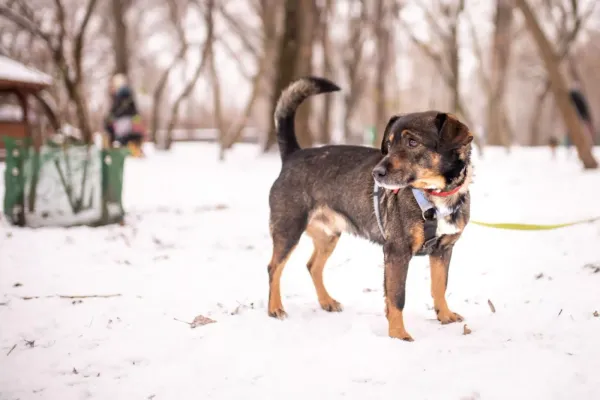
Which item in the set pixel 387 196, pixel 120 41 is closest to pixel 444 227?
pixel 387 196

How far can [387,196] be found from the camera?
3.91m

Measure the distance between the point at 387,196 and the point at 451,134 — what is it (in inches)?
27.2

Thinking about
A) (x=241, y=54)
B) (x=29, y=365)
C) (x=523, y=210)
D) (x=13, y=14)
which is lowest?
(x=29, y=365)

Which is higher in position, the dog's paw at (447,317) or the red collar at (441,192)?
the red collar at (441,192)

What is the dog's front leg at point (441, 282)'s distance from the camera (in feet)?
13.3

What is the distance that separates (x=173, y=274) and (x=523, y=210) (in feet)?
16.9

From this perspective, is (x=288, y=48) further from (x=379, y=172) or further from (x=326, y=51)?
(x=379, y=172)

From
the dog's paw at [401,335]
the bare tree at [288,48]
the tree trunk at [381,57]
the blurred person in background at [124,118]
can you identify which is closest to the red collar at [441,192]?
the dog's paw at [401,335]

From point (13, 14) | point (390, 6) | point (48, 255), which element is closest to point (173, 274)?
point (48, 255)

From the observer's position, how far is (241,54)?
33.1m

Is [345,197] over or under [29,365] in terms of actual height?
over

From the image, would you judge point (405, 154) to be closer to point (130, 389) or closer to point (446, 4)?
point (130, 389)

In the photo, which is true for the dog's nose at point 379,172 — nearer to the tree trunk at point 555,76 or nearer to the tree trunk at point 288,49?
the tree trunk at point 555,76

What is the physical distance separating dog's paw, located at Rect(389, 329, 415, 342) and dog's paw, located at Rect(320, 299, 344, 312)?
82 centimetres
